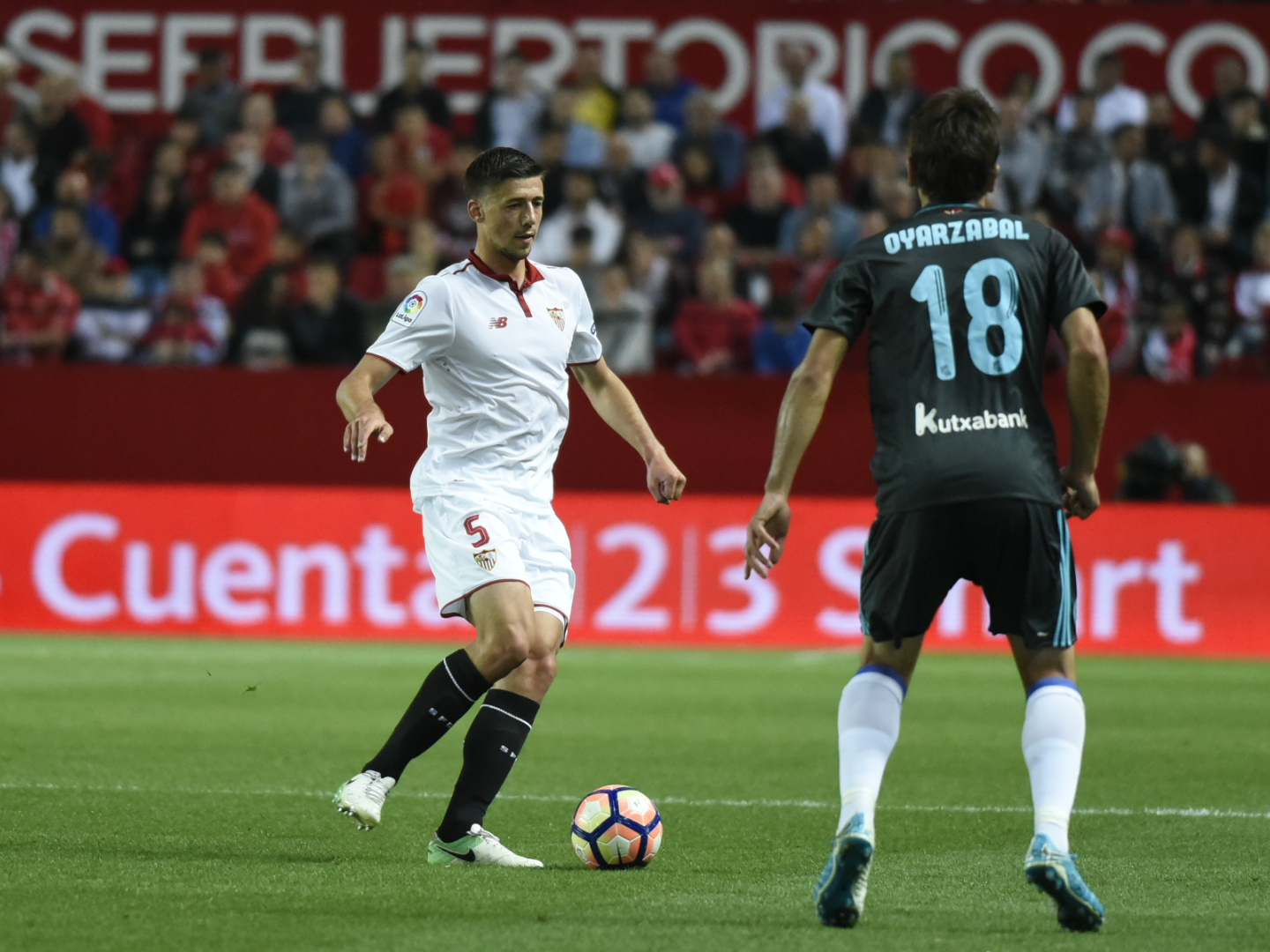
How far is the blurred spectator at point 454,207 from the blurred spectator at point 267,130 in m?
1.35

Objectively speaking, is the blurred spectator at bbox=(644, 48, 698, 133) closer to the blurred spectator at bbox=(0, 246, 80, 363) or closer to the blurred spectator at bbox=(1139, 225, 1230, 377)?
the blurred spectator at bbox=(1139, 225, 1230, 377)

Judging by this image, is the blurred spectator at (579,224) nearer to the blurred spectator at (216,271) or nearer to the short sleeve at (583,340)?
the blurred spectator at (216,271)

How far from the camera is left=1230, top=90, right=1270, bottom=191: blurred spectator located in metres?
18.4

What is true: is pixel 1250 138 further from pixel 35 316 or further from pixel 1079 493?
pixel 1079 493

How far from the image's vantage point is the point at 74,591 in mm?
15570

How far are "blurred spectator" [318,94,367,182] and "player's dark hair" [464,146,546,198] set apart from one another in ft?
41.1

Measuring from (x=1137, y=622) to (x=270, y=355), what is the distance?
7222 mm

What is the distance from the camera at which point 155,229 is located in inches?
728

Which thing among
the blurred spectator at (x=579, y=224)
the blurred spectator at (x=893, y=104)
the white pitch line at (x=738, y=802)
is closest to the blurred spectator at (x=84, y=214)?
the blurred spectator at (x=579, y=224)

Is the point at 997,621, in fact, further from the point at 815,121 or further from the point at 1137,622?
the point at 815,121

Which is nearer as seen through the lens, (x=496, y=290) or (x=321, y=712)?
(x=496, y=290)

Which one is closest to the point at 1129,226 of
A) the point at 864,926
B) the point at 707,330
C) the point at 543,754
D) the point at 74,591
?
the point at 707,330

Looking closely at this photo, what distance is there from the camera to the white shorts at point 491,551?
632 cm

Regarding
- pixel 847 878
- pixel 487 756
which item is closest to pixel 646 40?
pixel 487 756
